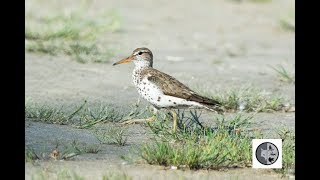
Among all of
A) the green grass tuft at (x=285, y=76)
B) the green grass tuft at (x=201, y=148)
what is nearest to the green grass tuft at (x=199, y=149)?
the green grass tuft at (x=201, y=148)

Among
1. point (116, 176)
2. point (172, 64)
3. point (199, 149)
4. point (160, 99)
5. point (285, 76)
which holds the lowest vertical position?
point (116, 176)

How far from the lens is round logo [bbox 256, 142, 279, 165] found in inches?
260

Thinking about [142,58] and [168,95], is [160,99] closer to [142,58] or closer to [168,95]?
[168,95]

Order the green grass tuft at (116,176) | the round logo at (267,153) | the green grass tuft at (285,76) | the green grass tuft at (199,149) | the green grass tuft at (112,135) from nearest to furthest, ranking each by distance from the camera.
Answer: the green grass tuft at (116,176) < the green grass tuft at (199,149) < the round logo at (267,153) < the green grass tuft at (112,135) < the green grass tuft at (285,76)

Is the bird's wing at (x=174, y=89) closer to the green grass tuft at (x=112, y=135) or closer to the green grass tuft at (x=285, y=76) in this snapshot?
the green grass tuft at (x=112, y=135)

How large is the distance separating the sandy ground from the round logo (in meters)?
0.09

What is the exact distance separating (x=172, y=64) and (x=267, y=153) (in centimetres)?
453

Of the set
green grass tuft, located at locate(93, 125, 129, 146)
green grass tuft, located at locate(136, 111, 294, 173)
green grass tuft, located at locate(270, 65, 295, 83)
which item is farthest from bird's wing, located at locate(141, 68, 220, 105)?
green grass tuft, located at locate(270, 65, 295, 83)

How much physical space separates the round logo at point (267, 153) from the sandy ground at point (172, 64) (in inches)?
3.5

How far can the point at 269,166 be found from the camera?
21.6ft

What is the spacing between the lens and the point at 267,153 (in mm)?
6727

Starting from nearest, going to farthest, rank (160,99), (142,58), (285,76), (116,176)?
(116,176)
(160,99)
(142,58)
(285,76)

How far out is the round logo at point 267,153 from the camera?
6605 millimetres

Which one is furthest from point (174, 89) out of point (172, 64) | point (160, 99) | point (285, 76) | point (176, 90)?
point (172, 64)
